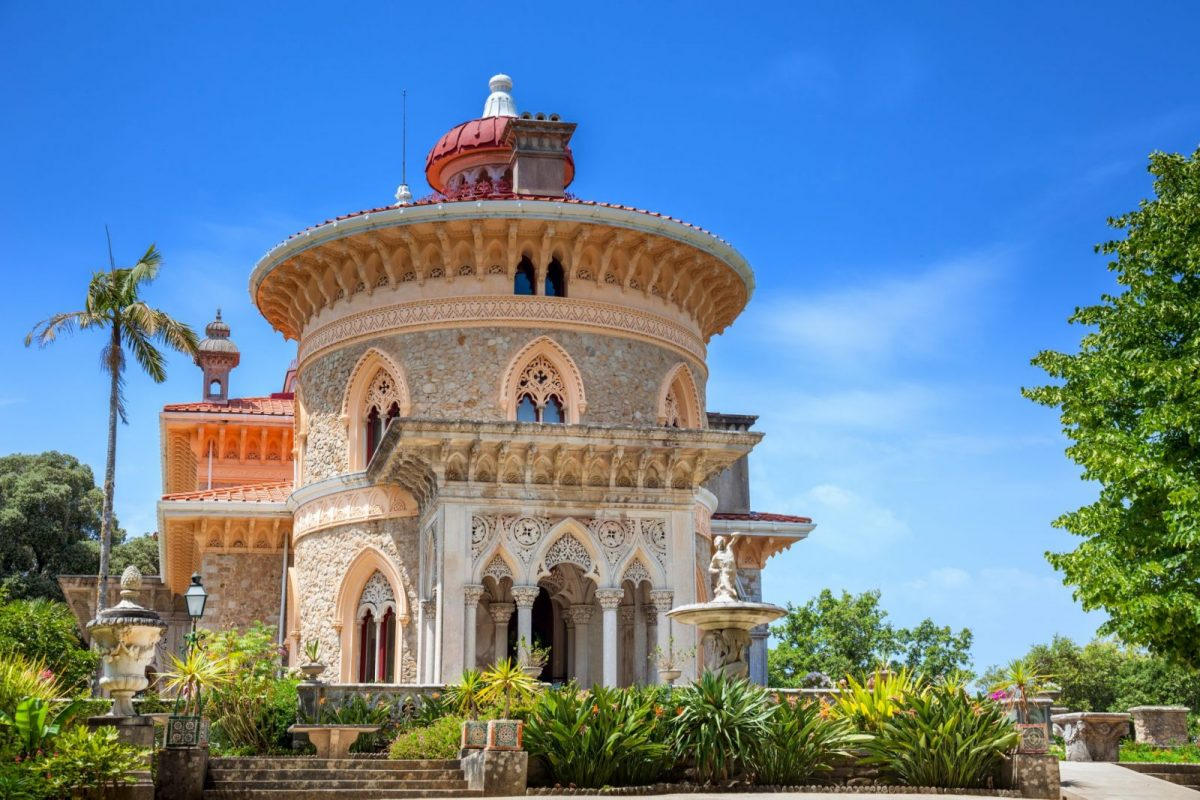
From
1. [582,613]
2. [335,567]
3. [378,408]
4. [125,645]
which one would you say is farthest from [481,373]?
[125,645]

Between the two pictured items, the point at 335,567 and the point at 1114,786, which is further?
the point at 335,567

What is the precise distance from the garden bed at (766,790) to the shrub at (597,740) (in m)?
0.24

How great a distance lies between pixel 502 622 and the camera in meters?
24.4

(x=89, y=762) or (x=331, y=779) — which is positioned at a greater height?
(x=89, y=762)

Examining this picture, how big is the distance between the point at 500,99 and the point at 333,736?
1802cm

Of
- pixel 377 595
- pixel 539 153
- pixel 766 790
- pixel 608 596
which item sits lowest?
pixel 766 790

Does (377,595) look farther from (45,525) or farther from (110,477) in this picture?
(45,525)

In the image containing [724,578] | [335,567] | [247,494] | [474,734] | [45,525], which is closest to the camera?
[474,734]

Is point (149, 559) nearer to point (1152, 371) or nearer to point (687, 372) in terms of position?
point (687, 372)

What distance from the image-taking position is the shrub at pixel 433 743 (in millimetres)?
16781

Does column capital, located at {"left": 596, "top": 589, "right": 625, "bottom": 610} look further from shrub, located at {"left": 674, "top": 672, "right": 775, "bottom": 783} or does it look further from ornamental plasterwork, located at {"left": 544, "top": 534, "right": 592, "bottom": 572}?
shrub, located at {"left": 674, "top": 672, "right": 775, "bottom": 783}

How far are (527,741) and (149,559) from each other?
46640 millimetres

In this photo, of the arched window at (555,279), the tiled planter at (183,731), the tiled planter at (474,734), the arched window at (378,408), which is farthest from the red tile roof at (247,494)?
the tiled planter at (474,734)

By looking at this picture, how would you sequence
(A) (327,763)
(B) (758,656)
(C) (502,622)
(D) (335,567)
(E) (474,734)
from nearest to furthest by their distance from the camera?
1. (E) (474,734)
2. (A) (327,763)
3. (C) (502,622)
4. (D) (335,567)
5. (B) (758,656)
